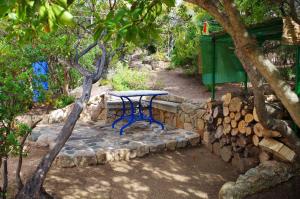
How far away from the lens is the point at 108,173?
4.90 meters

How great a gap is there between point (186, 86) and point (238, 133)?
18.1ft

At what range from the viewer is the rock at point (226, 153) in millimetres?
5238

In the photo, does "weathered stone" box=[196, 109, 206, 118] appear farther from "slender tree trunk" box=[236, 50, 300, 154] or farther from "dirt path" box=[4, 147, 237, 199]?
"slender tree trunk" box=[236, 50, 300, 154]

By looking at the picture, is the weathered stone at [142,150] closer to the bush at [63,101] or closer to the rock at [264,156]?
the rock at [264,156]

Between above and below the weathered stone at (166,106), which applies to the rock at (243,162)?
below

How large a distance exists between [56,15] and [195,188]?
381cm

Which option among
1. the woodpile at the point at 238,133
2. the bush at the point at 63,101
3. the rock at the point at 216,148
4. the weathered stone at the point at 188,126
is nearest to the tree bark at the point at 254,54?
the woodpile at the point at 238,133

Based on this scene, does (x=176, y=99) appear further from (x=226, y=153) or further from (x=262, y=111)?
(x=262, y=111)

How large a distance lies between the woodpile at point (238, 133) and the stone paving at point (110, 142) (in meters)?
0.70

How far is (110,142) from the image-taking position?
6012mm

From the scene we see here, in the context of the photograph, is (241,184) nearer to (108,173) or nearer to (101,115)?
(108,173)

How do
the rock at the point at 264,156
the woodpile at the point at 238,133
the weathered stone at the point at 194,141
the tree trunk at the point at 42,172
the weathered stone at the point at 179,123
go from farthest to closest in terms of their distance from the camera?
the weathered stone at the point at 179,123
the weathered stone at the point at 194,141
the woodpile at the point at 238,133
the rock at the point at 264,156
the tree trunk at the point at 42,172

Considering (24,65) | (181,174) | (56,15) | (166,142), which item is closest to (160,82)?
(166,142)

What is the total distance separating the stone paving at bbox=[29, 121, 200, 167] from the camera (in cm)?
522
